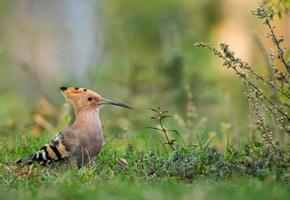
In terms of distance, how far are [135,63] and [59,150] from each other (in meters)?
6.87

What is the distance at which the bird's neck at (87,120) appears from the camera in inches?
344

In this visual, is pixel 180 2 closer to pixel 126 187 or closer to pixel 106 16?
pixel 106 16

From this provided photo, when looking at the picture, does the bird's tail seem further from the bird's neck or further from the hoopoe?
the bird's neck

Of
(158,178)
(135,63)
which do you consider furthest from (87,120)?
(135,63)

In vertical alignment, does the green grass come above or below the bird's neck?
below

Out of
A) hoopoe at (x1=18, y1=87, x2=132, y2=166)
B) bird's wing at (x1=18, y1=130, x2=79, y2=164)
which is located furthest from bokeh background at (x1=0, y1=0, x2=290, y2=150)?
bird's wing at (x1=18, y1=130, x2=79, y2=164)

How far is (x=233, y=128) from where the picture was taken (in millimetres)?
11664

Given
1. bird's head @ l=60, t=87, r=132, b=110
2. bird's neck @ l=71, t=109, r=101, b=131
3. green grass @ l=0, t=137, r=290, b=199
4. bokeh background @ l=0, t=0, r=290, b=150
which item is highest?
bokeh background @ l=0, t=0, r=290, b=150

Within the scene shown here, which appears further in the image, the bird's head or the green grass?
the bird's head

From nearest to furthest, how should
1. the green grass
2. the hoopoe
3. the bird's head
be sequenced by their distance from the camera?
the green grass < the hoopoe < the bird's head

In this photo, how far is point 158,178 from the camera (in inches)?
325

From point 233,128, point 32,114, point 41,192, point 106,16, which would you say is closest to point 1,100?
point 32,114

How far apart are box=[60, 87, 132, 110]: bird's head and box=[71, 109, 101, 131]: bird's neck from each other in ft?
0.16

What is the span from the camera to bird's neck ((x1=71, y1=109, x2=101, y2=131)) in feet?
28.7
